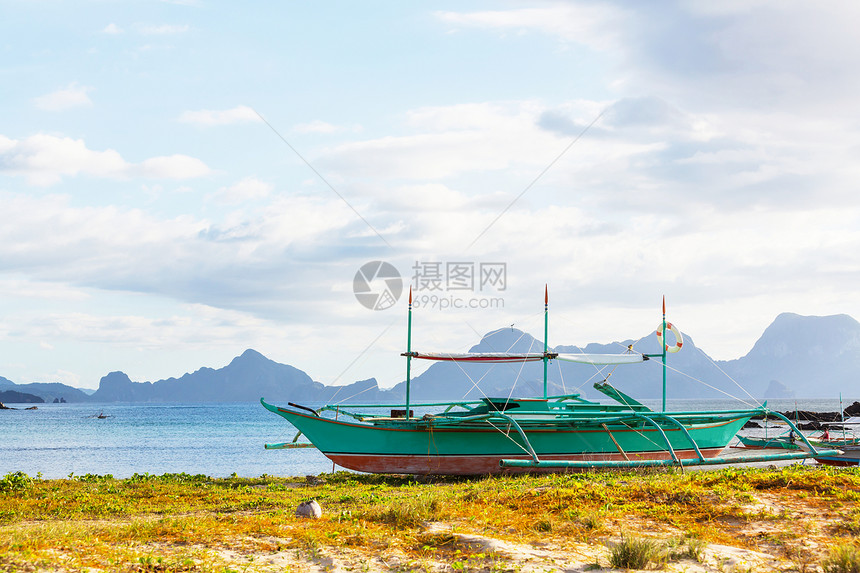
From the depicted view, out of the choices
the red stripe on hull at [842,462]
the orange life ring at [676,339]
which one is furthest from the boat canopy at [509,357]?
the red stripe on hull at [842,462]

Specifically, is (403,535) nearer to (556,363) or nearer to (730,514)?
(730,514)

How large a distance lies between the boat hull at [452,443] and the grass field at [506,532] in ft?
22.4

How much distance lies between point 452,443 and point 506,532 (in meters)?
11.0

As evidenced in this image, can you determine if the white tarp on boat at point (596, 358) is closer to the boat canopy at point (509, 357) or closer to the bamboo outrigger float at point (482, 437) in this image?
the boat canopy at point (509, 357)

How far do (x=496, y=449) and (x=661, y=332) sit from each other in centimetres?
831

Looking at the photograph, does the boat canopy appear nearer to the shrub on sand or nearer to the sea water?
the sea water

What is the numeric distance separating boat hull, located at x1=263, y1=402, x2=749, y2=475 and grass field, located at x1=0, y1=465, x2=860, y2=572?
6.82 metres

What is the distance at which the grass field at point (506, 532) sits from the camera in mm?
7066

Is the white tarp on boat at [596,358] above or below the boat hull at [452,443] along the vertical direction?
above

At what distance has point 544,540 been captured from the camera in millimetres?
8062

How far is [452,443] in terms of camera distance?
19.4 meters

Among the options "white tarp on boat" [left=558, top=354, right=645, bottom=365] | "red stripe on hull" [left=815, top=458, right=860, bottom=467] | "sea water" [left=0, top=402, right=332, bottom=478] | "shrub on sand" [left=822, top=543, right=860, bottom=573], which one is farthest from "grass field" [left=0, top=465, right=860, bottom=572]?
"sea water" [left=0, top=402, right=332, bottom=478]

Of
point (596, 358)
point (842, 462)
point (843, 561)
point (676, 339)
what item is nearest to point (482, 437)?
point (596, 358)

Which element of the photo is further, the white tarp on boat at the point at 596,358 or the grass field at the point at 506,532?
the white tarp on boat at the point at 596,358
